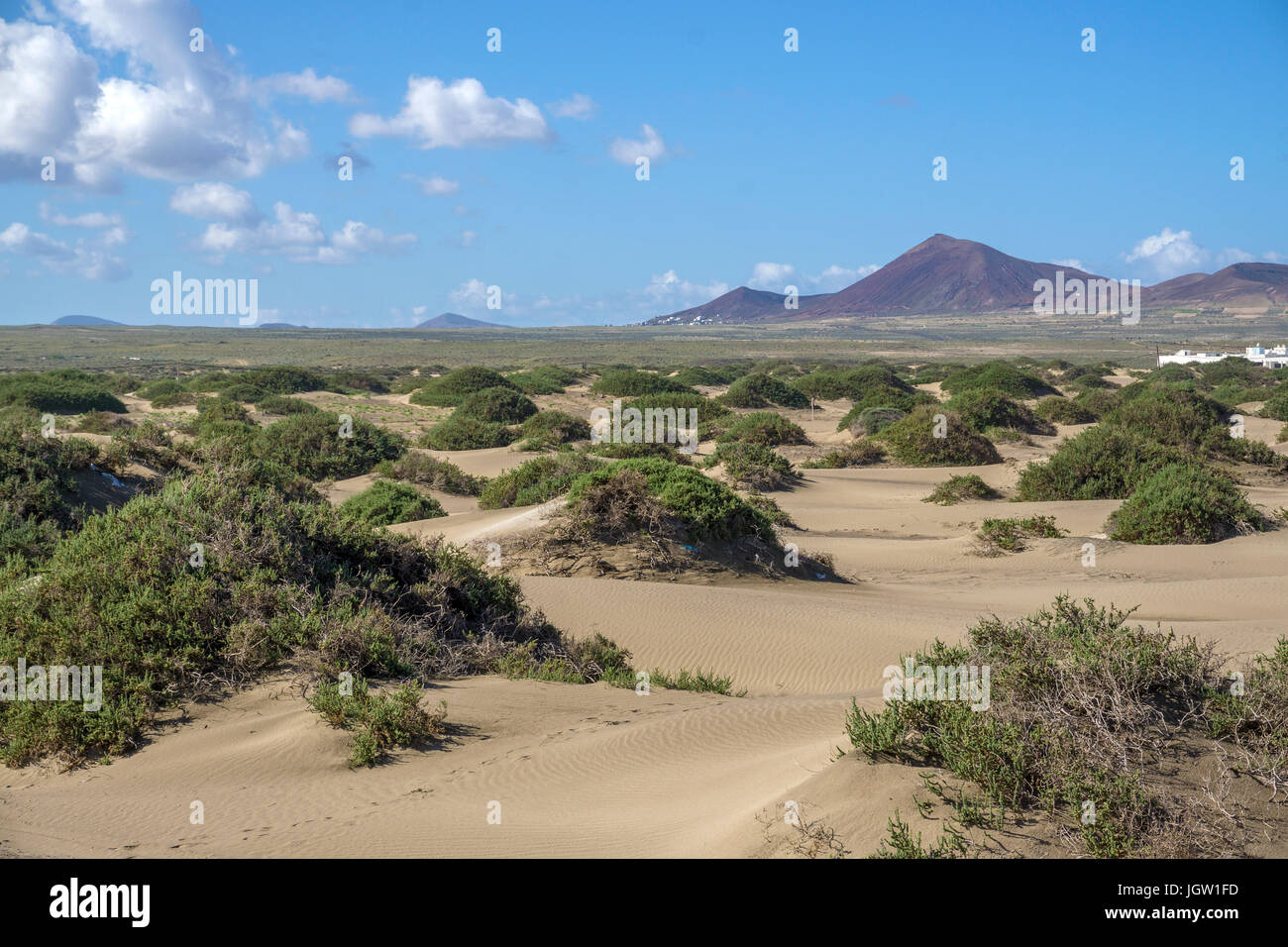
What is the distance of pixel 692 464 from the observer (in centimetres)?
1978

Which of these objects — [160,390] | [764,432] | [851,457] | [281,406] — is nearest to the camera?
[851,457]

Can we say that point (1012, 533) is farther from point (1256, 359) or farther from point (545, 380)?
point (1256, 359)

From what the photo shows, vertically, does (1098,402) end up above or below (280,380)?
below

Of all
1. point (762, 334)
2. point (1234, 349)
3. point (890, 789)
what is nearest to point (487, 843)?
point (890, 789)

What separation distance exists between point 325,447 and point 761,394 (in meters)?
18.9

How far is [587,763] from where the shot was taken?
5172 millimetres

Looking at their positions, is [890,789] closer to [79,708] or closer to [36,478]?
[79,708]

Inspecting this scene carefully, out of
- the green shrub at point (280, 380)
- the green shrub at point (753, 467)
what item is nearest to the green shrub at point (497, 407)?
the green shrub at point (280, 380)

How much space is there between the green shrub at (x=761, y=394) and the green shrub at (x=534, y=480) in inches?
757

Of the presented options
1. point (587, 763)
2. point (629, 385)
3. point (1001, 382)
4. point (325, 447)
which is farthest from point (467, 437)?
point (1001, 382)

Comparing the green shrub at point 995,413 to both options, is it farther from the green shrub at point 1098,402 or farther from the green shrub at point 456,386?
the green shrub at point 456,386

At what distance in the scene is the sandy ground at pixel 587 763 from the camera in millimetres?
4121

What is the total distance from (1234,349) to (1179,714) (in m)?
87.0

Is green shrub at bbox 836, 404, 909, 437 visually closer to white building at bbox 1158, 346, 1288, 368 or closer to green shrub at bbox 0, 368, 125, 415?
green shrub at bbox 0, 368, 125, 415
